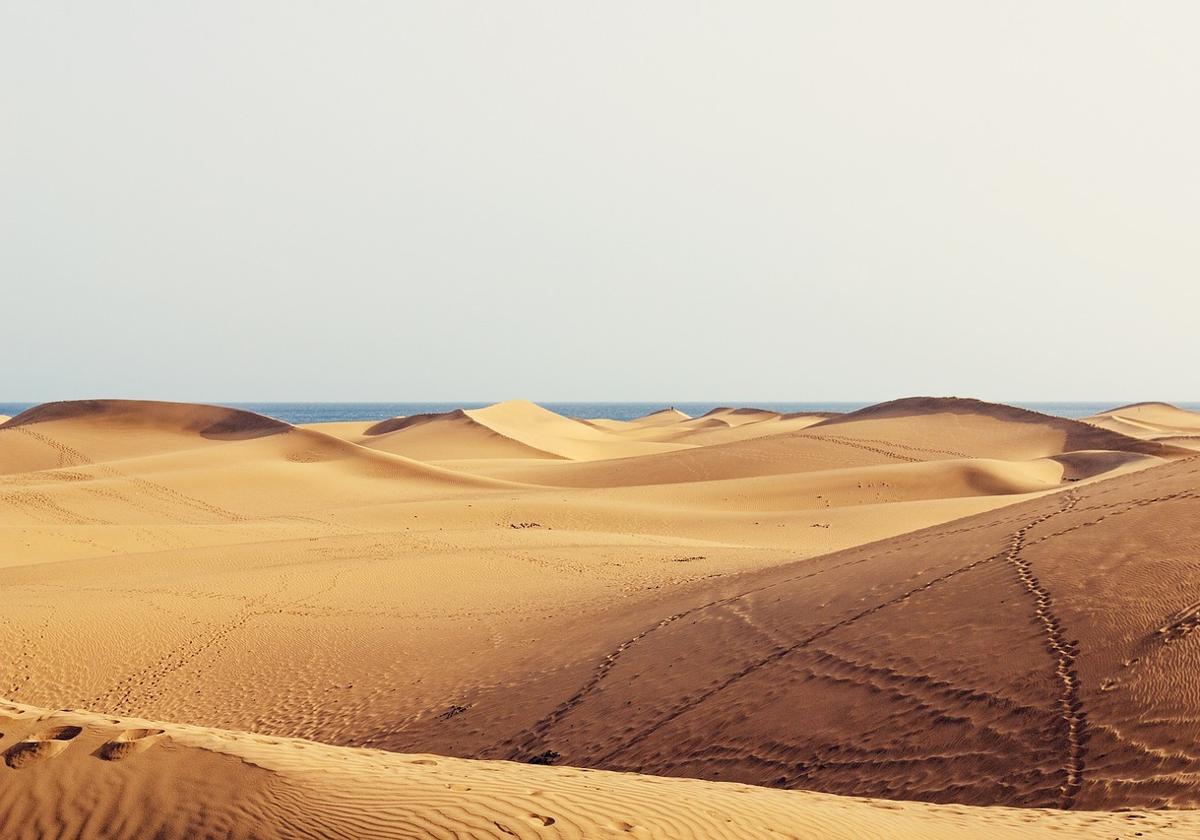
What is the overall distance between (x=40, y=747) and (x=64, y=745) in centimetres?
11

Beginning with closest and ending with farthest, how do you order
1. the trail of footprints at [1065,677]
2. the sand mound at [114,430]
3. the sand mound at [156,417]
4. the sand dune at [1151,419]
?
the trail of footprints at [1065,677]
the sand mound at [114,430]
the sand mound at [156,417]
the sand dune at [1151,419]

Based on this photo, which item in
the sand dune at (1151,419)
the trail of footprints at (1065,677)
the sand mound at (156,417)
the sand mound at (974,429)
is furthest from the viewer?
the sand dune at (1151,419)

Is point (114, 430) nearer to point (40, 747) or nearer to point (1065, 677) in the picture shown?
point (40, 747)

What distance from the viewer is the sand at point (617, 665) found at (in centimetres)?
512

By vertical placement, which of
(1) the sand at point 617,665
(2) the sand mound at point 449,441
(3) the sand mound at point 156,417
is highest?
(3) the sand mound at point 156,417

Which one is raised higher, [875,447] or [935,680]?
[875,447]

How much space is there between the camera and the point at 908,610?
863 cm

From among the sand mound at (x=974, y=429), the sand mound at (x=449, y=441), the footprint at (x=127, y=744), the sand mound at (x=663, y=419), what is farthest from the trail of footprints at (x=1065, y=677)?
the sand mound at (x=663, y=419)

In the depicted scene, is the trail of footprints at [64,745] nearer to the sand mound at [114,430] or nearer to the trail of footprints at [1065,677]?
the trail of footprints at [1065,677]

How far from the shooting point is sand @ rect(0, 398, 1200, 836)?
512cm

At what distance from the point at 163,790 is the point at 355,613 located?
8.30 metres

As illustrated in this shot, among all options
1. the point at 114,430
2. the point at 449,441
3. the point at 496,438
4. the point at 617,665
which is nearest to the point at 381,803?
the point at 617,665

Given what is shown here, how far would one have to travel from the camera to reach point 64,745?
5488 mm

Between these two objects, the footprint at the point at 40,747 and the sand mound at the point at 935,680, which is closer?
the footprint at the point at 40,747
